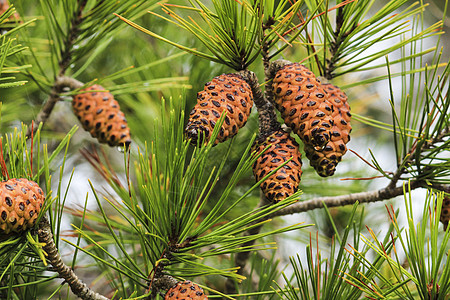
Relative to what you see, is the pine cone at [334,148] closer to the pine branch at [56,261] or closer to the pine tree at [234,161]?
the pine tree at [234,161]

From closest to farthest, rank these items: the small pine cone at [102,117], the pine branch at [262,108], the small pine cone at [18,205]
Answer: the small pine cone at [18,205] < the pine branch at [262,108] < the small pine cone at [102,117]

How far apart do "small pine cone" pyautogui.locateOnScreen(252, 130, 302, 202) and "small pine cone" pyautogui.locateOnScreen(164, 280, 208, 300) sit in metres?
0.14

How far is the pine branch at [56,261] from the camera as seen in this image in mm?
546

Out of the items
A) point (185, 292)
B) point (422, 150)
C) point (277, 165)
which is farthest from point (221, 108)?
point (422, 150)

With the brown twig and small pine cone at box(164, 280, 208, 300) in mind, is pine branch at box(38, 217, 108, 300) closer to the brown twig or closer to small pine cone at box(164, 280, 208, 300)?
small pine cone at box(164, 280, 208, 300)

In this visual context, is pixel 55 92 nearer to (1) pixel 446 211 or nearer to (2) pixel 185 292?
(2) pixel 185 292

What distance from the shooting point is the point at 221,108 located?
0.54 m

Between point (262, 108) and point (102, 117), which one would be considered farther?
point (102, 117)

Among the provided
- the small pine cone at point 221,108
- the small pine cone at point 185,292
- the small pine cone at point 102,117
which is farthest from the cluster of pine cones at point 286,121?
the small pine cone at point 102,117

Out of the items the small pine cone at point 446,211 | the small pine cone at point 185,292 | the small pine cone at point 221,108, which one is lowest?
the small pine cone at point 185,292

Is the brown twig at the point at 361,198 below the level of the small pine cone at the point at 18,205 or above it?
below

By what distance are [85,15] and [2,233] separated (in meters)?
0.43

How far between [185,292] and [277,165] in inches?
7.2

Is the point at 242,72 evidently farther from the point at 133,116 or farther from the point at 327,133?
the point at 133,116
